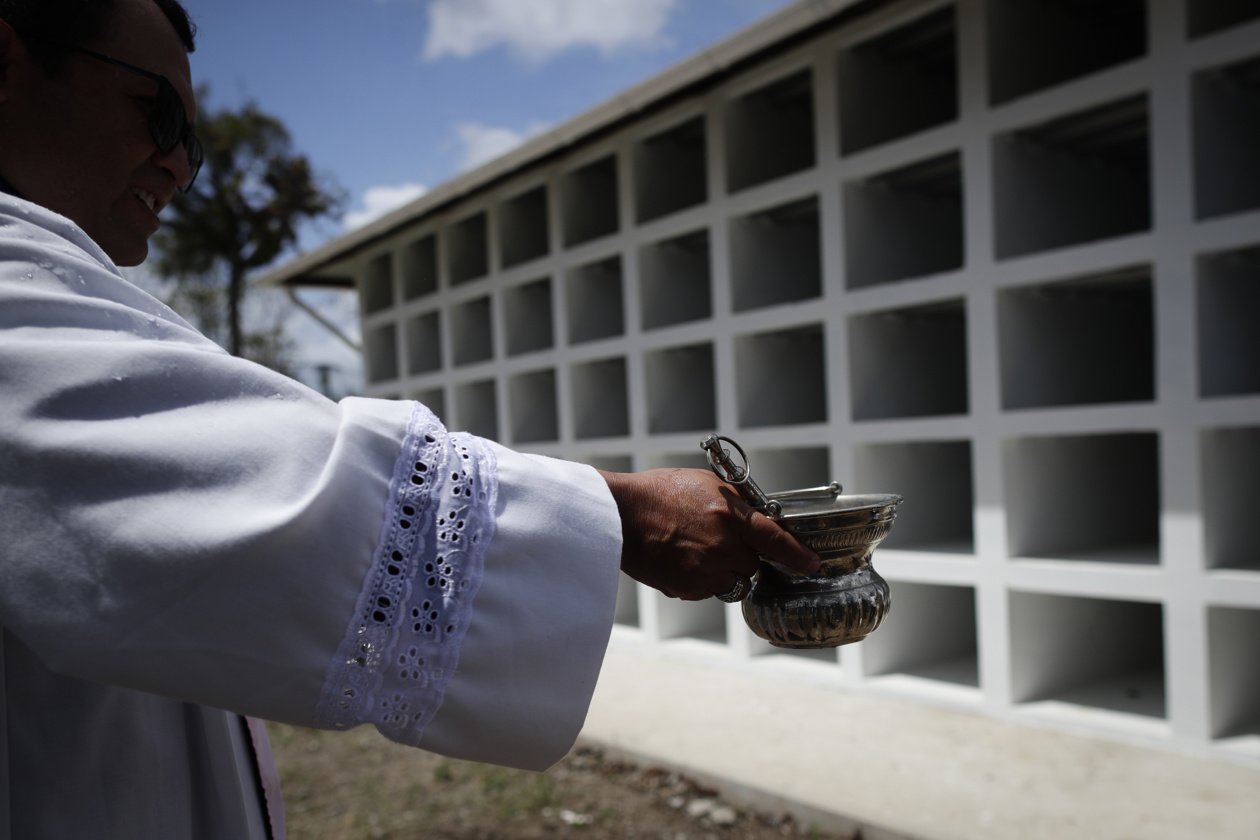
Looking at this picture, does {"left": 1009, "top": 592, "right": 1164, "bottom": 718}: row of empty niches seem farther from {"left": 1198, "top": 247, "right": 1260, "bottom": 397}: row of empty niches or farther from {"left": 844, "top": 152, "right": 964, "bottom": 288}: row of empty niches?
{"left": 844, "top": 152, "right": 964, "bottom": 288}: row of empty niches

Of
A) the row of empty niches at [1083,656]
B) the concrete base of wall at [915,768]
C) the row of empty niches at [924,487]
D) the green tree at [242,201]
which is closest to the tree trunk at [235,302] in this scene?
the green tree at [242,201]

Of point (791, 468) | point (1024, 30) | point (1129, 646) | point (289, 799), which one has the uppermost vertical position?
point (1024, 30)

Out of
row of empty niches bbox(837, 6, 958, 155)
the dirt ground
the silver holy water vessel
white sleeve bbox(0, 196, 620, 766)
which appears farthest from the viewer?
row of empty niches bbox(837, 6, 958, 155)

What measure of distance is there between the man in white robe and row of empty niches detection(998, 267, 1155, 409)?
208cm

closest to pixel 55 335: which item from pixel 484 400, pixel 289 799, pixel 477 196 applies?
pixel 289 799

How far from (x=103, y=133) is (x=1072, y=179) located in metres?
2.77

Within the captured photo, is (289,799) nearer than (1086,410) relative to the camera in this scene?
No

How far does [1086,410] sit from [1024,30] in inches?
46.4

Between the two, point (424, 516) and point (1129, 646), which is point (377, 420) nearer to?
point (424, 516)

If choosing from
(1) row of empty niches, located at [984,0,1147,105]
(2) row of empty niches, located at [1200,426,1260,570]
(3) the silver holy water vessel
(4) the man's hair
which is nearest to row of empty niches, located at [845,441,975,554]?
(2) row of empty niches, located at [1200,426,1260,570]

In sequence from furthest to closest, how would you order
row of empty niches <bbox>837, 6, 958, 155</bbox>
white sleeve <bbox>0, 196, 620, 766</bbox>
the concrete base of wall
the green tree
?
1. the green tree
2. row of empty niches <bbox>837, 6, 958, 155</bbox>
3. the concrete base of wall
4. white sleeve <bbox>0, 196, 620, 766</bbox>

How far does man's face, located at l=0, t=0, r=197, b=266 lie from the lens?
0.72 meters

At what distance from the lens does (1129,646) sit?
2844 millimetres

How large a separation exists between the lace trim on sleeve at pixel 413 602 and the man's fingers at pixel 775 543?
0.85 feet
